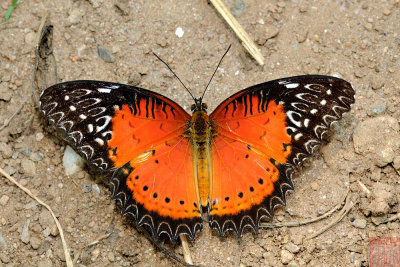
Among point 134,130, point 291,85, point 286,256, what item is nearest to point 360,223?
point 286,256

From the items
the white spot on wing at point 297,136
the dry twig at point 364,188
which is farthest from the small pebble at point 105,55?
the dry twig at point 364,188

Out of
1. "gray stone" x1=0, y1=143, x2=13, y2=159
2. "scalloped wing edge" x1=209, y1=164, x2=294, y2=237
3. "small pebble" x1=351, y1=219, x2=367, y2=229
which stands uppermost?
"gray stone" x1=0, y1=143, x2=13, y2=159

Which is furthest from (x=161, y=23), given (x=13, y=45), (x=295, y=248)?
(x=295, y=248)

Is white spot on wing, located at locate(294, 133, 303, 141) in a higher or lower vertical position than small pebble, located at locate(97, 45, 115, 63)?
lower

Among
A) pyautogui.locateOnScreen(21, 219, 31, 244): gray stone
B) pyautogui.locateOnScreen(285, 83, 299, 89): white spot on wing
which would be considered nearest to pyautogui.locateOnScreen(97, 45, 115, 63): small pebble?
pyautogui.locateOnScreen(21, 219, 31, 244): gray stone

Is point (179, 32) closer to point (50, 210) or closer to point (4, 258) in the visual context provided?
point (50, 210)

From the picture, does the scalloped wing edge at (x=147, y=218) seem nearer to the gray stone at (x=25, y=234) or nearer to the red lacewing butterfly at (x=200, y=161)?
the red lacewing butterfly at (x=200, y=161)

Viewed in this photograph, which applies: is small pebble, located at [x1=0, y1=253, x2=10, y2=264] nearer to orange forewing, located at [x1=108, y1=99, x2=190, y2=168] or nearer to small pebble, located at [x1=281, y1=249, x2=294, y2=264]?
orange forewing, located at [x1=108, y1=99, x2=190, y2=168]
